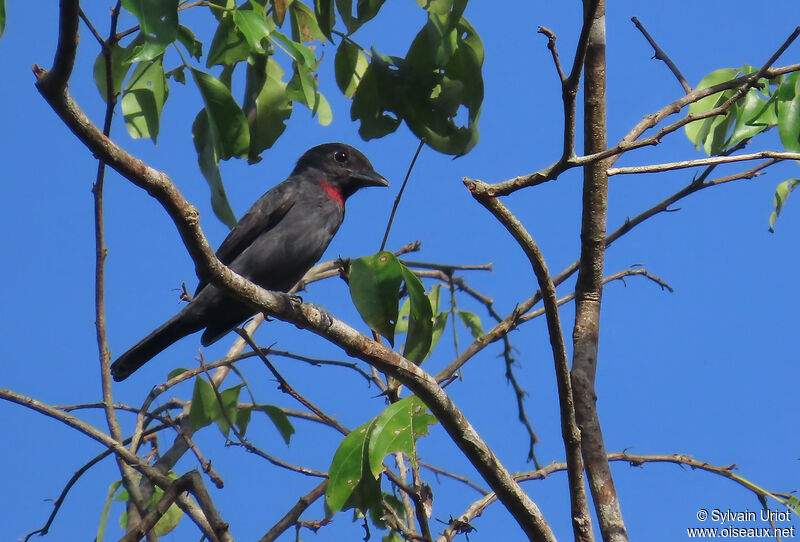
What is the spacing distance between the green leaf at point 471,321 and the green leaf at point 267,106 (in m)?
1.56

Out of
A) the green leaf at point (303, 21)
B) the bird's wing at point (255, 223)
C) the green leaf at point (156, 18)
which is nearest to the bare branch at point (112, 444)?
the green leaf at point (156, 18)

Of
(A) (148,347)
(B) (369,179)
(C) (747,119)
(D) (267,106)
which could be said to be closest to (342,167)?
(B) (369,179)

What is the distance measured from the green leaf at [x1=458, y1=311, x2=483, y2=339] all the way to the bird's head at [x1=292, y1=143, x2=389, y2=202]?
1.58m

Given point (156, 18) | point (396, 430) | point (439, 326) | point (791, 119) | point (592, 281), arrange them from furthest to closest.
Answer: point (439, 326)
point (592, 281)
point (791, 119)
point (396, 430)
point (156, 18)

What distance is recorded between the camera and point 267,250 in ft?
17.7

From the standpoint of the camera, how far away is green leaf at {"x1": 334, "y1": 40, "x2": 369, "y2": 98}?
433cm

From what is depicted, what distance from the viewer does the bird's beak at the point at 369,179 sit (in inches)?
250

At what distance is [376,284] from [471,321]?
175cm

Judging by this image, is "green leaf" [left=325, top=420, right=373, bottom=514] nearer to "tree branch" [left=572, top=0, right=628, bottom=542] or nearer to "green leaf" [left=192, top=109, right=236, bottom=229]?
"tree branch" [left=572, top=0, right=628, bottom=542]

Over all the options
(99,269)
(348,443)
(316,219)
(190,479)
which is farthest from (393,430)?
(316,219)

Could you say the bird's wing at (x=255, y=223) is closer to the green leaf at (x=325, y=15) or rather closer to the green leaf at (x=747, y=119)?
the green leaf at (x=325, y=15)

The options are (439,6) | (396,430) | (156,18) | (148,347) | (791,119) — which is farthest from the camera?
(148,347)

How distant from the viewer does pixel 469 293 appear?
5.79m

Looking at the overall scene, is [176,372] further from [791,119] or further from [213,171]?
[791,119]
